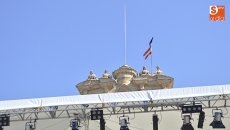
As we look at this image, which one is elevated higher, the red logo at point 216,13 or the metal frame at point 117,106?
the red logo at point 216,13

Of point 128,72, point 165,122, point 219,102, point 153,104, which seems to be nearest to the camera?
point 153,104

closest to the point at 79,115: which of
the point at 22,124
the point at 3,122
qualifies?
the point at 3,122

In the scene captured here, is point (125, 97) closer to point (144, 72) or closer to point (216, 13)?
point (216, 13)

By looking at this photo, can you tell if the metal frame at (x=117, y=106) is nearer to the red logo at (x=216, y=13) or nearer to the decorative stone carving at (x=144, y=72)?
the red logo at (x=216, y=13)

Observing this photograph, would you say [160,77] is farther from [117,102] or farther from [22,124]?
[117,102]

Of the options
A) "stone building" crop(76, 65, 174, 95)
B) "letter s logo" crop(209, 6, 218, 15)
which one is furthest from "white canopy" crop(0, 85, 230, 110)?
"stone building" crop(76, 65, 174, 95)

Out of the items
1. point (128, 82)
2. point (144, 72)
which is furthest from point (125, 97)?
point (144, 72)

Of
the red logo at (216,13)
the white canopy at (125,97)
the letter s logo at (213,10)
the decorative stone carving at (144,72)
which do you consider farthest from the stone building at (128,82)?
the white canopy at (125,97)

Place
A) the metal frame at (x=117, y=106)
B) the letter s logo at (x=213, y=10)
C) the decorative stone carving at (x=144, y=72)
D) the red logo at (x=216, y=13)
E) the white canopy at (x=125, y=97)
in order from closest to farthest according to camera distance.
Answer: the white canopy at (x=125, y=97), the metal frame at (x=117, y=106), the red logo at (x=216, y=13), the letter s logo at (x=213, y=10), the decorative stone carving at (x=144, y=72)

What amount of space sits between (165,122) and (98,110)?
7.06 meters

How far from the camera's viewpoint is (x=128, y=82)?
4928 cm

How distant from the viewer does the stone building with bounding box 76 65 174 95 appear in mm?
49250

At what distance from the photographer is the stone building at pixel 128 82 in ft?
162

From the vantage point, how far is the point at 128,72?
4972 cm
